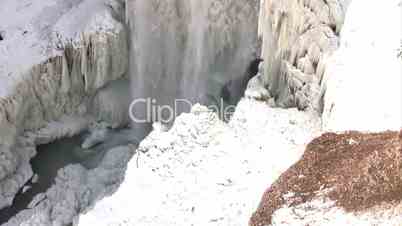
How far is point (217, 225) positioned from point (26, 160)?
9.40 metres

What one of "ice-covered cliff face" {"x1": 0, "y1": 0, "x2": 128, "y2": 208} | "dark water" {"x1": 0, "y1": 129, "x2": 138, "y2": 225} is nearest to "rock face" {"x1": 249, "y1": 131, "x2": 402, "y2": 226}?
"dark water" {"x1": 0, "y1": 129, "x2": 138, "y2": 225}

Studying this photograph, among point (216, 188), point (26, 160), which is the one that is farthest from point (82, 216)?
point (26, 160)

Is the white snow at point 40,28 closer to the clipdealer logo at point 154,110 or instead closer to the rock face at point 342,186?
the clipdealer logo at point 154,110

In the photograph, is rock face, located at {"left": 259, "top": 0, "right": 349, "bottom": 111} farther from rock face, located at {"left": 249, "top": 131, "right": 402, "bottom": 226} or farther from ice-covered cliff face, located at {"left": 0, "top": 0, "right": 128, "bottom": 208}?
ice-covered cliff face, located at {"left": 0, "top": 0, "right": 128, "bottom": 208}

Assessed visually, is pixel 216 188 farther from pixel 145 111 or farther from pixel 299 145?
pixel 145 111

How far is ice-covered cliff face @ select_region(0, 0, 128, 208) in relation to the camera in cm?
1817

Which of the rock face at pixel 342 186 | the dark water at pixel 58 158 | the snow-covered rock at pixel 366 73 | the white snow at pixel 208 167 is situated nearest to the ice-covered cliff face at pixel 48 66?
the dark water at pixel 58 158

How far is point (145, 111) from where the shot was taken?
793 inches

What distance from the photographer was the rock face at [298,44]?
520 inches

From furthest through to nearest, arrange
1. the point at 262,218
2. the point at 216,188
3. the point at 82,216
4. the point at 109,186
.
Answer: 1. the point at 109,186
2. the point at 82,216
3. the point at 216,188
4. the point at 262,218

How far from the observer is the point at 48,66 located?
736 inches

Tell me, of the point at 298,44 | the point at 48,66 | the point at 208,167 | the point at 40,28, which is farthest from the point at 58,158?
the point at 298,44

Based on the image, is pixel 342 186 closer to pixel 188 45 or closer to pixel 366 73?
pixel 366 73

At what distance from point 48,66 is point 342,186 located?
12.2 metres
